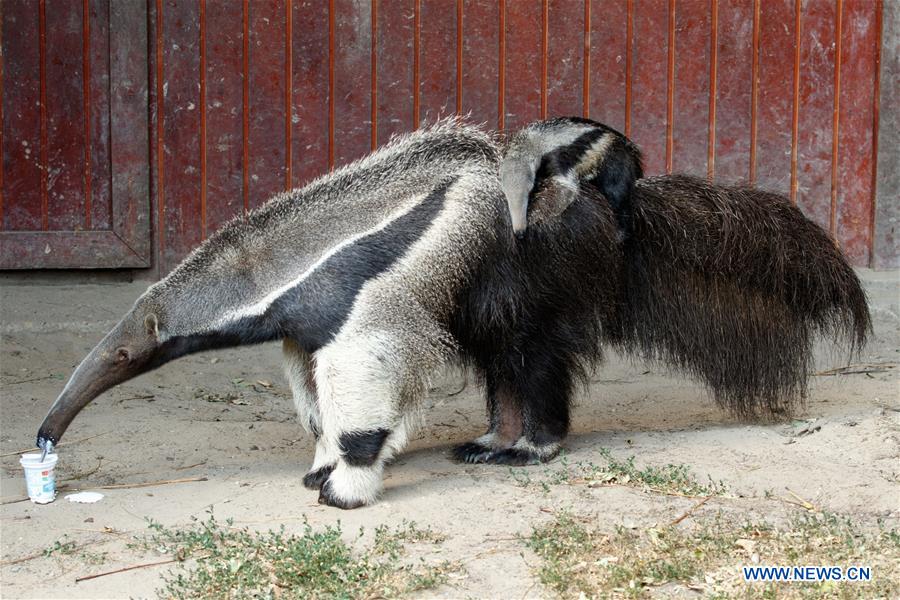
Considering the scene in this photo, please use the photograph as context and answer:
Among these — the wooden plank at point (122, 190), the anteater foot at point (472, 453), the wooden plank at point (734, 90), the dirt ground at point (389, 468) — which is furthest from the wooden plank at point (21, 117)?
the wooden plank at point (734, 90)

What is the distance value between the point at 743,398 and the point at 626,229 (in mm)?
1166

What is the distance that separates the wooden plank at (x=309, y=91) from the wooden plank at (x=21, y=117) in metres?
1.75

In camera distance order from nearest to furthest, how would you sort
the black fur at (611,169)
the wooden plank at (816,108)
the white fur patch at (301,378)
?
the white fur patch at (301,378) < the black fur at (611,169) < the wooden plank at (816,108)

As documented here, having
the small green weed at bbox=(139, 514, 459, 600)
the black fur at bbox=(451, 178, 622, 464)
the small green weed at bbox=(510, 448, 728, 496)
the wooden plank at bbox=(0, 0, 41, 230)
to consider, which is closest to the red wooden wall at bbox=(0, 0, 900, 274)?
the wooden plank at bbox=(0, 0, 41, 230)

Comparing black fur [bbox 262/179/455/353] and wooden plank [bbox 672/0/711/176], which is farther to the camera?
wooden plank [bbox 672/0/711/176]

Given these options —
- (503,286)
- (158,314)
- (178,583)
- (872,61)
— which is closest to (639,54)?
(872,61)

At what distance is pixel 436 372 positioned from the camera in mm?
5082

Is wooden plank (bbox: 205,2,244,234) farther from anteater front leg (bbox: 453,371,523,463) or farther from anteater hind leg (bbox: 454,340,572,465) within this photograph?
anteater hind leg (bbox: 454,340,572,465)

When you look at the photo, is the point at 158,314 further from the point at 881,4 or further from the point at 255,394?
the point at 881,4

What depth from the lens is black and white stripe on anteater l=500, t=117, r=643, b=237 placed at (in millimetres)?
5246

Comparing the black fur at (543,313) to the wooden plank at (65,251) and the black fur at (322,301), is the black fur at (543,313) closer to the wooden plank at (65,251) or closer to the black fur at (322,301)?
the black fur at (322,301)

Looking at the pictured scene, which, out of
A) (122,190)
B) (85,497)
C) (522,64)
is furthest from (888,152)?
(85,497)

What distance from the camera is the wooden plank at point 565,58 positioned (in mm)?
8039

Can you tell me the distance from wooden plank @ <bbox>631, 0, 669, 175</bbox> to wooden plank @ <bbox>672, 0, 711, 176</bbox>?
10 cm
